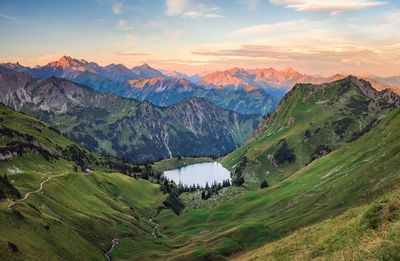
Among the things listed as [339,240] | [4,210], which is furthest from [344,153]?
[339,240]

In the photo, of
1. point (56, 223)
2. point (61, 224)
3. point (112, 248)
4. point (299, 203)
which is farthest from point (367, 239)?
point (112, 248)

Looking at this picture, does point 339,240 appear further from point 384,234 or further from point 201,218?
point 201,218

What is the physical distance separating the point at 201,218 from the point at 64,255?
105 meters

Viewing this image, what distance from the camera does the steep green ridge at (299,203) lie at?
99688mm

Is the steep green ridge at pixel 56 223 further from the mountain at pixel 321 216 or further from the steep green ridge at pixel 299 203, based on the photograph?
the steep green ridge at pixel 299 203

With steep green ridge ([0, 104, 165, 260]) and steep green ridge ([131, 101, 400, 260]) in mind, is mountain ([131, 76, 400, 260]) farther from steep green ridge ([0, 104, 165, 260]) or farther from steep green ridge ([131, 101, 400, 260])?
steep green ridge ([0, 104, 165, 260])

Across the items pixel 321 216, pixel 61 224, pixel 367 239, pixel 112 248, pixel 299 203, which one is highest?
pixel 367 239

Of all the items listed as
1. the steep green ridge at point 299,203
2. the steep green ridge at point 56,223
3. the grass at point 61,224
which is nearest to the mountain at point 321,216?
the steep green ridge at point 299,203

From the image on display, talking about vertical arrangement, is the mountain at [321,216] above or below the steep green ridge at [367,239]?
below

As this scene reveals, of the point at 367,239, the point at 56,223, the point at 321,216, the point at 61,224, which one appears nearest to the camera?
the point at 367,239

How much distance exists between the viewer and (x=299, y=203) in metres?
140

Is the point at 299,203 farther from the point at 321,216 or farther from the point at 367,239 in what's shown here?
the point at 367,239

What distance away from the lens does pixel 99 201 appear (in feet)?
640

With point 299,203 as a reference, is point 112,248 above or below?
below
